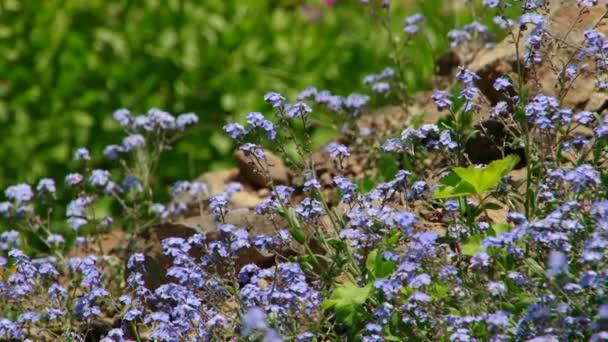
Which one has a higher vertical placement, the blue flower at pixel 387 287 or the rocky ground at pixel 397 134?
the rocky ground at pixel 397 134

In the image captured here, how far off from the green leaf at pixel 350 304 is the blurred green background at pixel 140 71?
135 inches

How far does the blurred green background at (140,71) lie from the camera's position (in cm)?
726

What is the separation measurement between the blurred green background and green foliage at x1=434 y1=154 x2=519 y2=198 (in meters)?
3.13

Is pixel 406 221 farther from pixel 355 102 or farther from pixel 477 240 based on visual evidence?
pixel 355 102

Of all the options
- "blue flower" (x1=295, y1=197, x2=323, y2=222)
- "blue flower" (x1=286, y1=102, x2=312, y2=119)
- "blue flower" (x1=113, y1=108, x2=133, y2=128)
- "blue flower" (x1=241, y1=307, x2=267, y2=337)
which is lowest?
"blue flower" (x1=241, y1=307, x2=267, y2=337)

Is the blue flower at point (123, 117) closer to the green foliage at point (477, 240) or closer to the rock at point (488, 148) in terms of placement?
the rock at point (488, 148)

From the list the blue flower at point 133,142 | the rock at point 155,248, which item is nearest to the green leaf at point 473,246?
the rock at point 155,248

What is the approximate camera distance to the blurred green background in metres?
7.26

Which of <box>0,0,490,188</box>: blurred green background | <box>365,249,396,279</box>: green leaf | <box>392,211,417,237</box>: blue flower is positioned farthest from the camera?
<box>0,0,490,188</box>: blurred green background

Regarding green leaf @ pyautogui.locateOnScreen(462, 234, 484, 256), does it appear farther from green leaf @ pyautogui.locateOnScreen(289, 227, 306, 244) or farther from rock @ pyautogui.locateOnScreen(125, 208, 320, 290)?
rock @ pyautogui.locateOnScreen(125, 208, 320, 290)

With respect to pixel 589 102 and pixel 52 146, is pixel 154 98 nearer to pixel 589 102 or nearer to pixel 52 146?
pixel 52 146

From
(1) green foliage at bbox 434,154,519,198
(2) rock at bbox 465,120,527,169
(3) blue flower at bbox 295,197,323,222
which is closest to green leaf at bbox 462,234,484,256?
(1) green foliage at bbox 434,154,519,198

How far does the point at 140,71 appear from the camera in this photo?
7379 millimetres

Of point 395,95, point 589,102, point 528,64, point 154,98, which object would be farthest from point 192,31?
point 528,64
